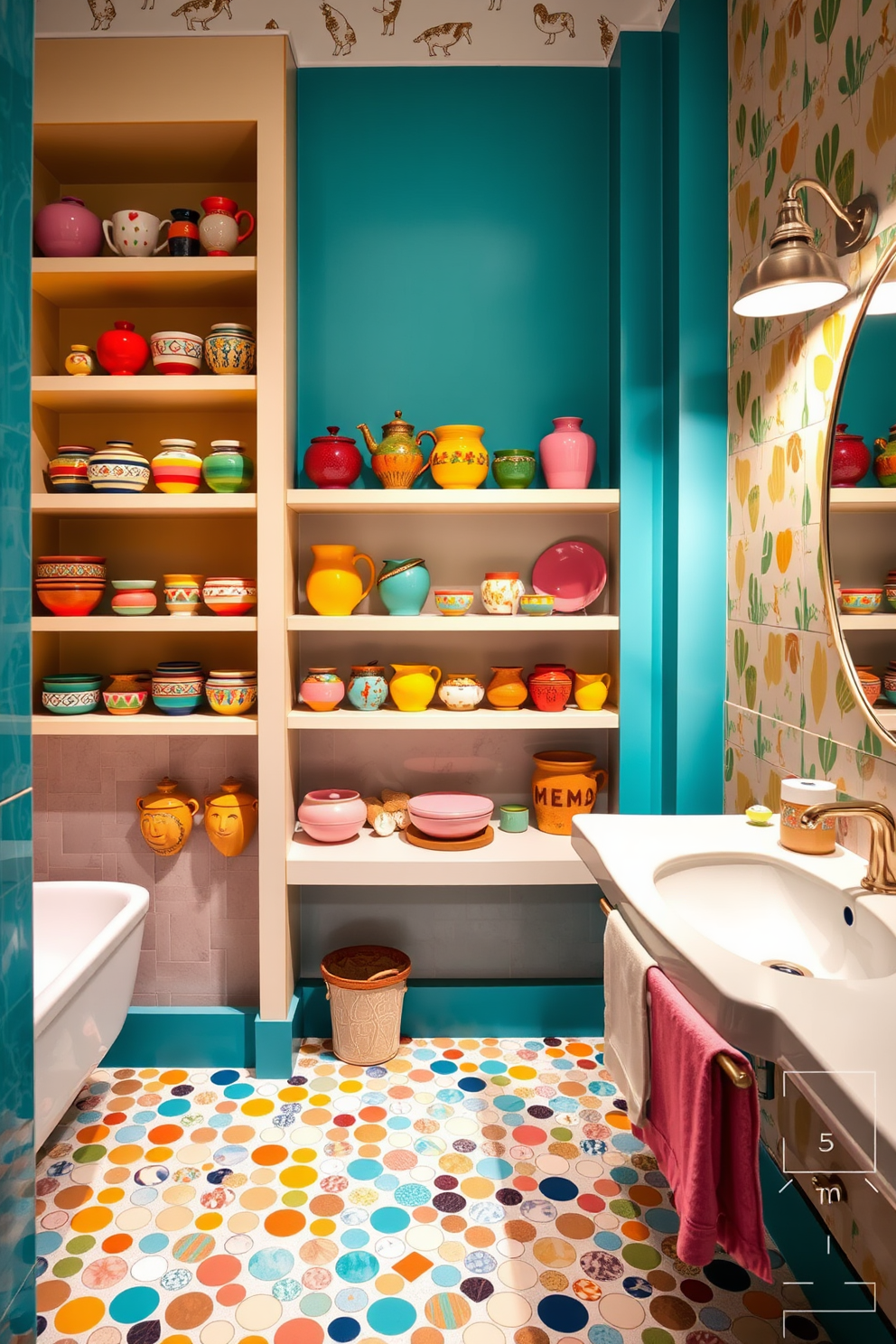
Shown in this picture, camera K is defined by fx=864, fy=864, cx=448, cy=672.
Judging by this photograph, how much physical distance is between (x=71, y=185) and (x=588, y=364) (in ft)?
5.30

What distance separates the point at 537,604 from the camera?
2.39 metres

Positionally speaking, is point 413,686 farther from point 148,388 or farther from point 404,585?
point 148,388

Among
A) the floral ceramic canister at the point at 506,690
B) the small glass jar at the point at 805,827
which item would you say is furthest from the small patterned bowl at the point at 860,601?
the floral ceramic canister at the point at 506,690

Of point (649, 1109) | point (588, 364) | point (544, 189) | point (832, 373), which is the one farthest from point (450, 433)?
point (649, 1109)

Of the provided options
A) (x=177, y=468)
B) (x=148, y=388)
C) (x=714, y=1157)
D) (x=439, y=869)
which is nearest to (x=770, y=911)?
(x=714, y=1157)

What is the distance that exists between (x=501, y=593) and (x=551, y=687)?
0.30m

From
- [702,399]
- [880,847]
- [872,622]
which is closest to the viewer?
[880,847]

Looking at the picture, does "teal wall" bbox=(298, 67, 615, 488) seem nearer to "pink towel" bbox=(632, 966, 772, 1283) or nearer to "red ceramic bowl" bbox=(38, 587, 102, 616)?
"red ceramic bowl" bbox=(38, 587, 102, 616)

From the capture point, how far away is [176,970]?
8.43 feet

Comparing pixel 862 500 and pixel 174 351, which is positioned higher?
pixel 174 351

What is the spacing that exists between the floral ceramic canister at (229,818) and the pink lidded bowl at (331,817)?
0.51 feet

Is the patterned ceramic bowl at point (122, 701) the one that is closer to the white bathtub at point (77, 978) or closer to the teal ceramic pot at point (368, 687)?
the white bathtub at point (77, 978)

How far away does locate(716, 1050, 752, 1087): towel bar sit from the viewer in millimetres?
1114

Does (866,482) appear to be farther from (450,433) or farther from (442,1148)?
(442,1148)
